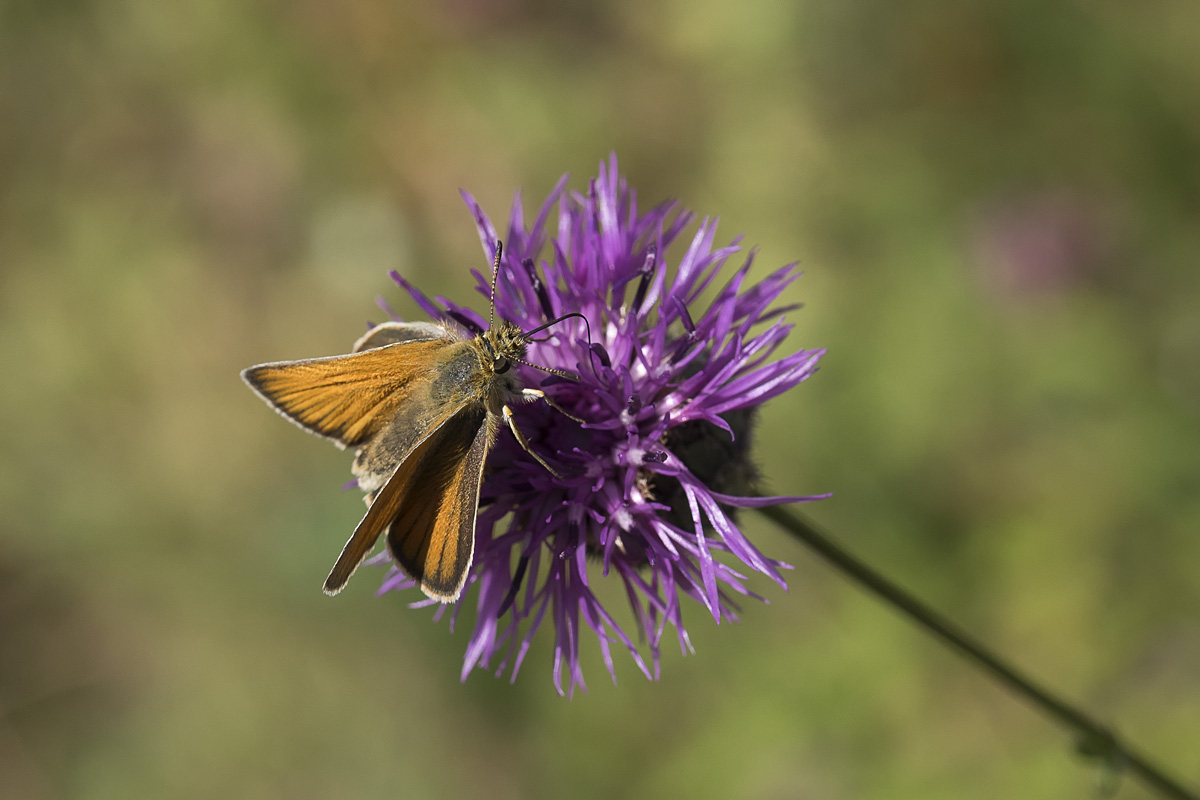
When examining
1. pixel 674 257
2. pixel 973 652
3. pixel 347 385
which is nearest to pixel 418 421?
pixel 347 385

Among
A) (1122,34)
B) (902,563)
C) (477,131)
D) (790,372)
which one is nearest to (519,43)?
(477,131)

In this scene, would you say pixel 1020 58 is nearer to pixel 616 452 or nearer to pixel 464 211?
pixel 464 211

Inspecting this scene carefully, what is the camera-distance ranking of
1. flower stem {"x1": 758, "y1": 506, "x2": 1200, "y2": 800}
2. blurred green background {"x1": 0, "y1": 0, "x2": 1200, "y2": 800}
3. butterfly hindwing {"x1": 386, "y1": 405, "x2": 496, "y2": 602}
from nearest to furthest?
butterfly hindwing {"x1": 386, "y1": 405, "x2": 496, "y2": 602}, flower stem {"x1": 758, "y1": 506, "x2": 1200, "y2": 800}, blurred green background {"x1": 0, "y1": 0, "x2": 1200, "y2": 800}

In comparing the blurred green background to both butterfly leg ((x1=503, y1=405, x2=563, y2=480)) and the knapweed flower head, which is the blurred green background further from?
butterfly leg ((x1=503, y1=405, x2=563, y2=480))

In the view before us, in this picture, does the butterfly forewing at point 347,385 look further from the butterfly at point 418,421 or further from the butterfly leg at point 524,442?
the butterfly leg at point 524,442

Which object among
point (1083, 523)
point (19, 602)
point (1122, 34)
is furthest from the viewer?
point (19, 602)

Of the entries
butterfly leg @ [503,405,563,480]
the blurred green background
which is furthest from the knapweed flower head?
the blurred green background
